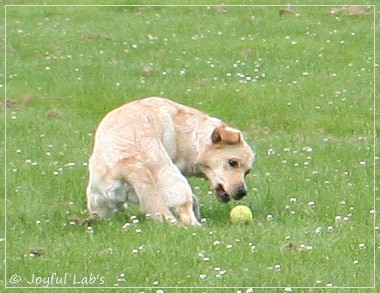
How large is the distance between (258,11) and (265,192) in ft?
43.4

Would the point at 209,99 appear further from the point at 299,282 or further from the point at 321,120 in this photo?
the point at 299,282

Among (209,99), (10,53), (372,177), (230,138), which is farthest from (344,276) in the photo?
(10,53)

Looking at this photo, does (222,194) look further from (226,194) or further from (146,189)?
(146,189)

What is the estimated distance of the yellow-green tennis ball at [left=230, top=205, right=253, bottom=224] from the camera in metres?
11.4

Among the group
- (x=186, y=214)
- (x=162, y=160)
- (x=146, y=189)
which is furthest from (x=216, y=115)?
(x=146, y=189)

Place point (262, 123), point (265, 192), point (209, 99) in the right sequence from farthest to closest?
point (209, 99) < point (262, 123) < point (265, 192)

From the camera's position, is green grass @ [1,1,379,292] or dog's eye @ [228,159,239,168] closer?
green grass @ [1,1,379,292]

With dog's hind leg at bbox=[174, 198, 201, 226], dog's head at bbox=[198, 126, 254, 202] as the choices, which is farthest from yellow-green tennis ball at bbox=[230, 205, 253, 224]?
dog's hind leg at bbox=[174, 198, 201, 226]

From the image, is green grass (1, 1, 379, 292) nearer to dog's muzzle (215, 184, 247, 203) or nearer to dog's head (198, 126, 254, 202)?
dog's muzzle (215, 184, 247, 203)

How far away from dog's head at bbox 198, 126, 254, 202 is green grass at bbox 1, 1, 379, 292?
32cm

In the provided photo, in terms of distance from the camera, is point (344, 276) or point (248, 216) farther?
point (248, 216)

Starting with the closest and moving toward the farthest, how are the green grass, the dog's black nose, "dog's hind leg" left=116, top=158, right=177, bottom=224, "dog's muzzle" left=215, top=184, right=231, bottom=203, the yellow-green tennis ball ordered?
the green grass < "dog's hind leg" left=116, top=158, right=177, bottom=224 < the yellow-green tennis ball < the dog's black nose < "dog's muzzle" left=215, top=184, right=231, bottom=203

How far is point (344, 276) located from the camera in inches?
379

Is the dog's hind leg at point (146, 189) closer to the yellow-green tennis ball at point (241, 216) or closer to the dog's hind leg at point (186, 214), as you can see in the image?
the dog's hind leg at point (186, 214)
